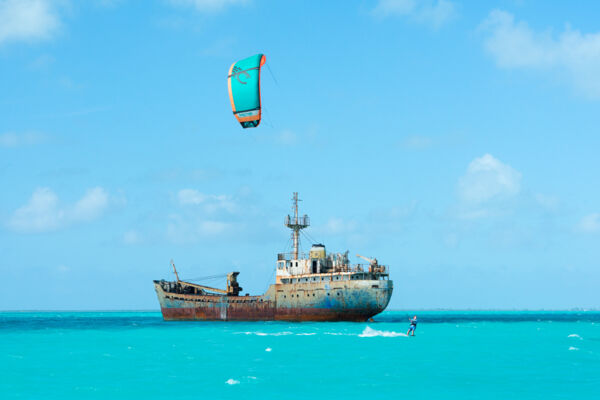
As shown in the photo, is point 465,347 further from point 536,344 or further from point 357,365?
point 357,365

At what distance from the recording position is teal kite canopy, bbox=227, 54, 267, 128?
1989 inches

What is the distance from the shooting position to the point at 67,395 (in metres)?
26.1

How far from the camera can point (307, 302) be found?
66438mm

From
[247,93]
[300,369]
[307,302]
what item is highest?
[247,93]

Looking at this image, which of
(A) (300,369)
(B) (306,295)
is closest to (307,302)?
(B) (306,295)

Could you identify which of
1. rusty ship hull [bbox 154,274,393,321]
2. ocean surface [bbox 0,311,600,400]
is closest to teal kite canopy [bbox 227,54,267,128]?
ocean surface [bbox 0,311,600,400]

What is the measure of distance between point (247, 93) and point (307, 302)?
80.0ft

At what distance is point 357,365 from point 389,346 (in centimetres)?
1052

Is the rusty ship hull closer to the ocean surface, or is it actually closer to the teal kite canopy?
the ocean surface

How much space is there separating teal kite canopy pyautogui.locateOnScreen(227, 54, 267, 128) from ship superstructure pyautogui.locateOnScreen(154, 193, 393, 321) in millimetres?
20383

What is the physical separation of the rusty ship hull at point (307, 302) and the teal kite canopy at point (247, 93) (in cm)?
2053

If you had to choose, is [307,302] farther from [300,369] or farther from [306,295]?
[300,369]

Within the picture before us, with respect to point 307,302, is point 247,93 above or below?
above

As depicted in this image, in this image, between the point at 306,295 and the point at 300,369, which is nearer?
the point at 300,369
